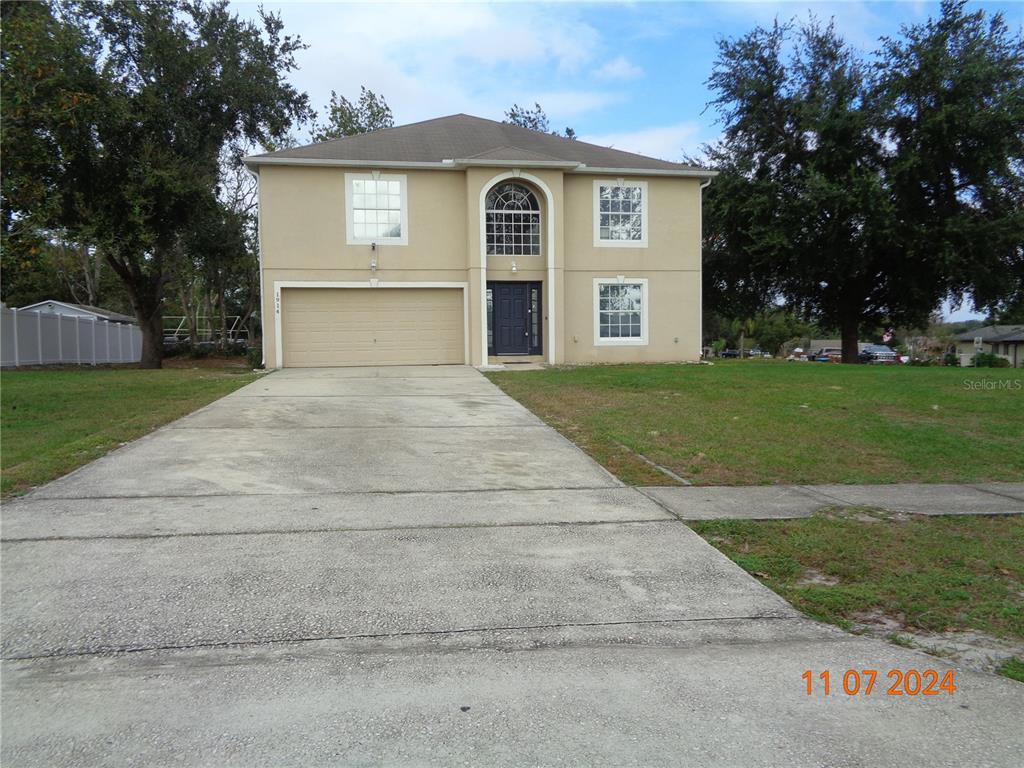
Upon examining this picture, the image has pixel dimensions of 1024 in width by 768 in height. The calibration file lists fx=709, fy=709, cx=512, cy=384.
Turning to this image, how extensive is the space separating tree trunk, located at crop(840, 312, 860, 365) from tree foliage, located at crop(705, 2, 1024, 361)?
5.05 ft

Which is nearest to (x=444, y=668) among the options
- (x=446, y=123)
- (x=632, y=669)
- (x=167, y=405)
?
(x=632, y=669)

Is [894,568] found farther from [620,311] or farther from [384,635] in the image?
[620,311]

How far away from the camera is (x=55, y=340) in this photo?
25125 millimetres

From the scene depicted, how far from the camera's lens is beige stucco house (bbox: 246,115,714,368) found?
18.4 m

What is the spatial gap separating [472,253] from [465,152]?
304 centimetres

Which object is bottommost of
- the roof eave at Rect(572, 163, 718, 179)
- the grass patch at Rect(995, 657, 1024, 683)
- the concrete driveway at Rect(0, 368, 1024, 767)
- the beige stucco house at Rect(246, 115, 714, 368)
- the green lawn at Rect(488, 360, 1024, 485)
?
the grass patch at Rect(995, 657, 1024, 683)

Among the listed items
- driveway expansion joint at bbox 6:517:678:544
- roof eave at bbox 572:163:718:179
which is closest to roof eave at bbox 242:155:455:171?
roof eave at bbox 572:163:718:179

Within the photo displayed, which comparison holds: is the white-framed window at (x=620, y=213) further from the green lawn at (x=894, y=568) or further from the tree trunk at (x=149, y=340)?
the tree trunk at (x=149, y=340)

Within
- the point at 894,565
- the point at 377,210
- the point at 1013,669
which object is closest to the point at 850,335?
the point at 377,210

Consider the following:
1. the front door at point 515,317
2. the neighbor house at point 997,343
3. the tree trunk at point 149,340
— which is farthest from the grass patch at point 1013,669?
the neighbor house at point 997,343

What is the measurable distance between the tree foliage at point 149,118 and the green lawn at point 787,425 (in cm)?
1194

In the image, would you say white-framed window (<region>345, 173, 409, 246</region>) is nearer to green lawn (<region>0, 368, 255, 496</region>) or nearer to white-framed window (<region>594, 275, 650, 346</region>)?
green lawn (<region>0, 368, 255, 496</region>)
